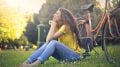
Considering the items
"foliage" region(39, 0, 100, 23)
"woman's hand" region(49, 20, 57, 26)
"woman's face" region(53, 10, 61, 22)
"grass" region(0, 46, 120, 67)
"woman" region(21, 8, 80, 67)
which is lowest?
"grass" region(0, 46, 120, 67)

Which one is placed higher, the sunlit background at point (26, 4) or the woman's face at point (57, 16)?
the sunlit background at point (26, 4)

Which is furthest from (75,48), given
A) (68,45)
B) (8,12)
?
(8,12)

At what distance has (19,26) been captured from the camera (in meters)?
6.73

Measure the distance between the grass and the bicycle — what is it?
7 cm

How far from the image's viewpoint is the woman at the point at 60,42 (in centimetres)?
654

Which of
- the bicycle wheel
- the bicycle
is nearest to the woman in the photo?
the bicycle

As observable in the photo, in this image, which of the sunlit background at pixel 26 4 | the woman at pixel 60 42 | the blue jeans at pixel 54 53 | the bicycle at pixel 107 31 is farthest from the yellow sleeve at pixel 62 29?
the sunlit background at pixel 26 4

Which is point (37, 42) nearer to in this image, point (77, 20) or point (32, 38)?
point (32, 38)

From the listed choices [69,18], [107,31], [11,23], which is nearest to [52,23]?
[69,18]

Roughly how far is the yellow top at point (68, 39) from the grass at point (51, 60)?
19cm

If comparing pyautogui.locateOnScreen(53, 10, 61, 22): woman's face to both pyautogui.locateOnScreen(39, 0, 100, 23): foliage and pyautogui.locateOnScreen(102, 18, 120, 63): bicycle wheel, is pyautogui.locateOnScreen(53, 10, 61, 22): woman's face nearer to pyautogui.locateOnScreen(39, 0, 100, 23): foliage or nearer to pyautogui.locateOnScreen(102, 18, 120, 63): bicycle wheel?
pyautogui.locateOnScreen(39, 0, 100, 23): foliage

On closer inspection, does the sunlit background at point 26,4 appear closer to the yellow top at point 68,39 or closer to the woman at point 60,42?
the woman at point 60,42

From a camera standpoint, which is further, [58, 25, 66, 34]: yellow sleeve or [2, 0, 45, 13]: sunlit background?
[2, 0, 45, 13]: sunlit background

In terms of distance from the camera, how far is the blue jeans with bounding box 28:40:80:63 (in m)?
6.52
